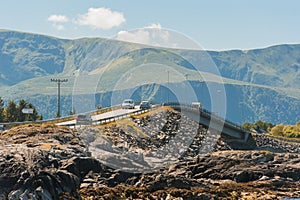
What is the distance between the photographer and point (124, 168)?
2368 inches

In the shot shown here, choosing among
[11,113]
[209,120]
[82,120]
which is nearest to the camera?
[82,120]

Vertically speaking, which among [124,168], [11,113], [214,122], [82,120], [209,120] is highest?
[82,120]

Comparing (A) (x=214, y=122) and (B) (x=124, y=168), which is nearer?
(B) (x=124, y=168)

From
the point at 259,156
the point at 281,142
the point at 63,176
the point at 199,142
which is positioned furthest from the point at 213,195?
the point at 281,142

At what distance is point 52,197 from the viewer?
47.0 meters

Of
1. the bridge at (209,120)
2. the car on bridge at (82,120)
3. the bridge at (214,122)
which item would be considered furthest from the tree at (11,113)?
the car on bridge at (82,120)

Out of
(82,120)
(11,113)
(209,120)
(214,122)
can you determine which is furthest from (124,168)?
(11,113)

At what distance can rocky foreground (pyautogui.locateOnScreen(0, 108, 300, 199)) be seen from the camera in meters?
49.7

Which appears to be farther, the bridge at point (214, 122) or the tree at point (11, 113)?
the tree at point (11, 113)

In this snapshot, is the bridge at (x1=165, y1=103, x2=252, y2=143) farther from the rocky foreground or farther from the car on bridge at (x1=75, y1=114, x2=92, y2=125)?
the car on bridge at (x1=75, y1=114, x2=92, y2=125)

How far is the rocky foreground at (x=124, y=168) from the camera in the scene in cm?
4969

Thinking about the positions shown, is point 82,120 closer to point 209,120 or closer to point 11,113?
point 209,120

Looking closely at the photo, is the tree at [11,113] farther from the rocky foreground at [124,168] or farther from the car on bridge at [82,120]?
the rocky foreground at [124,168]

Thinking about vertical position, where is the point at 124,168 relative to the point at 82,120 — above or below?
below
